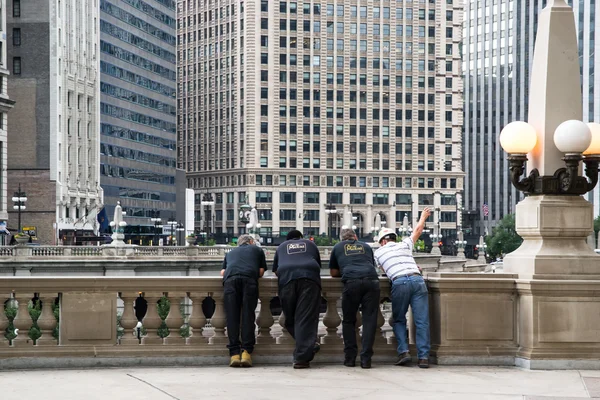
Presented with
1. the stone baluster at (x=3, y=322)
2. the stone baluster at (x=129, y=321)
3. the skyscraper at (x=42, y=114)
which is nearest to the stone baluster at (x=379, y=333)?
the stone baluster at (x=129, y=321)

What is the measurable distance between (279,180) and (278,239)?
33.3ft

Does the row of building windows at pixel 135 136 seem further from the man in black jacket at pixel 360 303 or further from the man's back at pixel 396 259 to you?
the man in black jacket at pixel 360 303

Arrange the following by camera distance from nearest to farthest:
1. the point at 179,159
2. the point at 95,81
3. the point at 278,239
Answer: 1. the point at 95,81
2. the point at 278,239
3. the point at 179,159

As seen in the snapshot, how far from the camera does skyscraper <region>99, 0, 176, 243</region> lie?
13112 centimetres

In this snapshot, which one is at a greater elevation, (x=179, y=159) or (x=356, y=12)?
(x=356, y=12)

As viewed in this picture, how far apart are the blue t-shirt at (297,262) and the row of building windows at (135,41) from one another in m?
117

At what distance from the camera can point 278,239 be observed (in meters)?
170

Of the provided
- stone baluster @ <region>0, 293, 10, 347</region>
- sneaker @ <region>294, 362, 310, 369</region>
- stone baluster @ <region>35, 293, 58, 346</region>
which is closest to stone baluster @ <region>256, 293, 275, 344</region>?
sneaker @ <region>294, 362, 310, 369</region>

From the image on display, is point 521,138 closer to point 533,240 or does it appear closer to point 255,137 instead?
point 533,240

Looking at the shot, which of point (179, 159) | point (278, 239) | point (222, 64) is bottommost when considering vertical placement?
point (278, 239)

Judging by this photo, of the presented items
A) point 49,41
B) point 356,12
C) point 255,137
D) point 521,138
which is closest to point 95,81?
point 49,41

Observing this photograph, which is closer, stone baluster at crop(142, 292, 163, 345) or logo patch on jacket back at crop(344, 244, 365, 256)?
stone baluster at crop(142, 292, 163, 345)

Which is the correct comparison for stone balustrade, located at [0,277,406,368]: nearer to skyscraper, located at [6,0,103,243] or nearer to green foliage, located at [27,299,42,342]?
green foliage, located at [27,299,42,342]

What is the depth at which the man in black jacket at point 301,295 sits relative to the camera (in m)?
14.3
